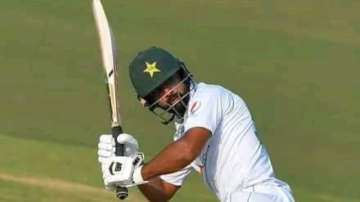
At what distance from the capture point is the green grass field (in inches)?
414

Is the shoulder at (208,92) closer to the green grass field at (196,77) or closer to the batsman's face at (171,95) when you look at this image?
the batsman's face at (171,95)

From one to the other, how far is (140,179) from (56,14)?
33.8 ft

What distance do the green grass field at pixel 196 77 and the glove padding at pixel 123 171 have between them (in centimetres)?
346

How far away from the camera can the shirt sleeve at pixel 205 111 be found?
580cm

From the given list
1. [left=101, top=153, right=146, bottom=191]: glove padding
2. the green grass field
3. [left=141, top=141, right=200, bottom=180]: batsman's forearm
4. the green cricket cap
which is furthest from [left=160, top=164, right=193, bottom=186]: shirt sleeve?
the green grass field

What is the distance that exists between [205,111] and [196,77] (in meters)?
8.16

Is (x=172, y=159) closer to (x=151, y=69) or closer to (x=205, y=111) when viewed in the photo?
(x=205, y=111)

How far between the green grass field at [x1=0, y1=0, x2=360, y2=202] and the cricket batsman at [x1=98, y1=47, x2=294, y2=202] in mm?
3644

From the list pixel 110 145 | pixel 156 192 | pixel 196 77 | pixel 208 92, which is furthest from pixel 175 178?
pixel 196 77

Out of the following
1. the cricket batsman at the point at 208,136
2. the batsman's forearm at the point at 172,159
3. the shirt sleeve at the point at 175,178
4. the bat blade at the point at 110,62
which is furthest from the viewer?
the bat blade at the point at 110,62

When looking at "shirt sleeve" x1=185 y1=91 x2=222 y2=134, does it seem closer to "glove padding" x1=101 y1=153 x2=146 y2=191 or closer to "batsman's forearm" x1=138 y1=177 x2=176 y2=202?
"glove padding" x1=101 y1=153 x2=146 y2=191

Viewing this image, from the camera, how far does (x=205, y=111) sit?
229 inches

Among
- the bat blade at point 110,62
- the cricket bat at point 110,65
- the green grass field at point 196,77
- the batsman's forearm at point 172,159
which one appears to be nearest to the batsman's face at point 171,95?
the batsman's forearm at point 172,159

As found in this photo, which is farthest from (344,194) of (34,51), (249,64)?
(34,51)
